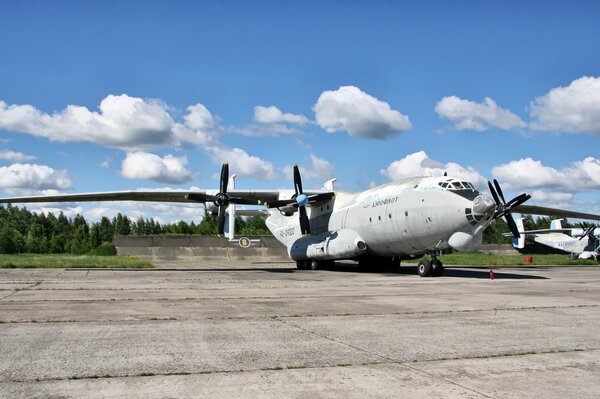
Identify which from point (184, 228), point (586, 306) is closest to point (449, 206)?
point (586, 306)

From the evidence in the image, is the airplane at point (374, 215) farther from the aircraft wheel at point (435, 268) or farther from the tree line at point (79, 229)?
the tree line at point (79, 229)

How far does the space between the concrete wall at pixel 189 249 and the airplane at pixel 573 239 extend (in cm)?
2456

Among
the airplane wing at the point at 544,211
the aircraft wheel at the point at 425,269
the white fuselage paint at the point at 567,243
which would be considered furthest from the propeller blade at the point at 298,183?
the white fuselage paint at the point at 567,243

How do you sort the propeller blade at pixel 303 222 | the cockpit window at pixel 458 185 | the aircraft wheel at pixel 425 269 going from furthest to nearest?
the propeller blade at pixel 303 222 < the aircraft wheel at pixel 425 269 < the cockpit window at pixel 458 185

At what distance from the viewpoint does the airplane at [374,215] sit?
20719 mm

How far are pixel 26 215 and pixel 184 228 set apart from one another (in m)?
40.3

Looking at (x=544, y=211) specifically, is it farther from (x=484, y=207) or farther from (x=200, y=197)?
(x=200, y=197)

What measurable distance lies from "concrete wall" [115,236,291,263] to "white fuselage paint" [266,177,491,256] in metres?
22.6

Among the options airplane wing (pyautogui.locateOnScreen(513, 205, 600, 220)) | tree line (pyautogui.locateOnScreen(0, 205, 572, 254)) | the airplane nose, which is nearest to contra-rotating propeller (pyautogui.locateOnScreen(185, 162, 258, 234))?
the airplane nose

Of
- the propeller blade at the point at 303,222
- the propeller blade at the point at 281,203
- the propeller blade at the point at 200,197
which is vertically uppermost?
the propeller blade at the point at 200,197

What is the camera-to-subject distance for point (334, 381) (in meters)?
Result: 5.22

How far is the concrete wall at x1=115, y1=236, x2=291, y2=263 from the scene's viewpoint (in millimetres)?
49531

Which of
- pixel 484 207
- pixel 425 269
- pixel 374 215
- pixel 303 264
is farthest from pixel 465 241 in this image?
pixel 303 264

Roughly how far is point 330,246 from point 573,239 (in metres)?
41.5
